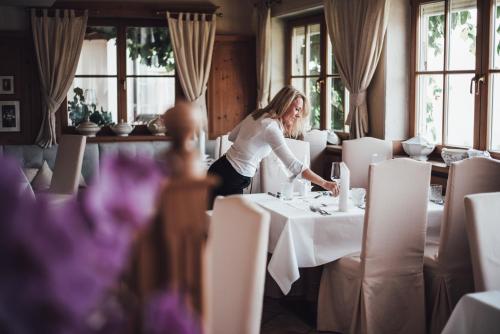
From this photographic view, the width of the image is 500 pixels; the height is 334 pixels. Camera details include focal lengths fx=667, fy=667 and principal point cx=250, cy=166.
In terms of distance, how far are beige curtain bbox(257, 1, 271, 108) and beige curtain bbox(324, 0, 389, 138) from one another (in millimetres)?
1279

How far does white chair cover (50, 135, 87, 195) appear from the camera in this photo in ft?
17.2

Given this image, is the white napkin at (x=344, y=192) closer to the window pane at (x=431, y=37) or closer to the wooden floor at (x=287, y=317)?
the wooden floor at (x=287, y=317)

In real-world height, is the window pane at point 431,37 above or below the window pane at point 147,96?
above

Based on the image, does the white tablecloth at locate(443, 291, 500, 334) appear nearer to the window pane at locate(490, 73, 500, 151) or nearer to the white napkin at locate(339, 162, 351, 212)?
the white napkin at locate(339, 162, 351, 212)

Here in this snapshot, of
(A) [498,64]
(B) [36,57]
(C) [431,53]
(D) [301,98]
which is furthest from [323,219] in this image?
(B) [36,57]

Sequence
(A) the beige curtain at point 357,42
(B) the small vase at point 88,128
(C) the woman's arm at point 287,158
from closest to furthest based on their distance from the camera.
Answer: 1. (C) the woman's arm at point 287,158
2. (A) the beige curtain at point 357,42
3. (B) the small vase at point 88,128

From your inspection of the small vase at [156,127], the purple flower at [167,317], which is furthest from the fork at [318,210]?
the small vase at [156,127]

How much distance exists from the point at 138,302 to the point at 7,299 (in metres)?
0.17

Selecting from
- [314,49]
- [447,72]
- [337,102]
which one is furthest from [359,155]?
[314,49]

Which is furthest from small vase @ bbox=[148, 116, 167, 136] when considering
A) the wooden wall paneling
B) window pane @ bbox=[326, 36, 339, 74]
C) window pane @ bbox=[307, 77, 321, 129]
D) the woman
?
the woman

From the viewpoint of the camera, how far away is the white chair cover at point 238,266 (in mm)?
1771

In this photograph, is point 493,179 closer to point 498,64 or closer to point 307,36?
point 498,64

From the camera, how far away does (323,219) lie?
359cm

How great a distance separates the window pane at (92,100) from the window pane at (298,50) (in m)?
2.00
